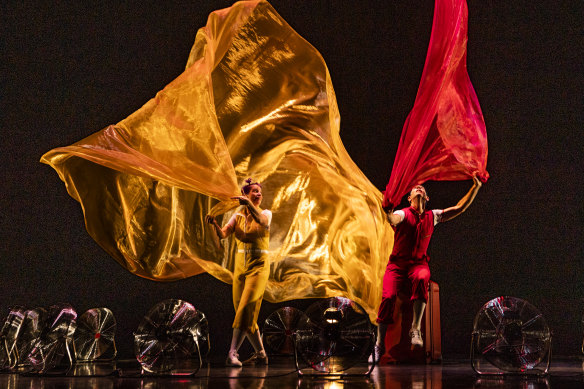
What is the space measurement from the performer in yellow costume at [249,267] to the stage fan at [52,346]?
1.23 meters

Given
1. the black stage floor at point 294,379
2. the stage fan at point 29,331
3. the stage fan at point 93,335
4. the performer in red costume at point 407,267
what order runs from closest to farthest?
the black stage floor at point 294,379 → the stage fan at point 29,331 → the performer in red costume at point 407,267 → the stage fan at point 93,335

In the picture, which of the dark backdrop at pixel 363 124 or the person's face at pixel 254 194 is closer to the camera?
the person's face at pixel 254 194

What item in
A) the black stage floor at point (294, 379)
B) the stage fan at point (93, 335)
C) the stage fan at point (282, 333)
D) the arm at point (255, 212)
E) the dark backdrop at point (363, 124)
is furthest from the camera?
the dark backdrop at point (363, 124)

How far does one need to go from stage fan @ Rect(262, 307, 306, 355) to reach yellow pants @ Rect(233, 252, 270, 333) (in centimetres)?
102

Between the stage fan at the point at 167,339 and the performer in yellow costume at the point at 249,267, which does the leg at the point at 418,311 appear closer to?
the performer in yellow costume at the point at 249,267

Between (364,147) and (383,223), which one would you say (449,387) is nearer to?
(383,223)

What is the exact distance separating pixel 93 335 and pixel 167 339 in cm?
184

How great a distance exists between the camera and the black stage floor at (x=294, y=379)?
153 inches

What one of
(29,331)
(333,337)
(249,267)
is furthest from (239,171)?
(29,331)

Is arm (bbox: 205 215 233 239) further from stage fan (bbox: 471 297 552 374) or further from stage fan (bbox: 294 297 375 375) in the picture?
stage fan (bbox: 471 297 552 374)

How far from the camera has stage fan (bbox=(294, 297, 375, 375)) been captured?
13.9ft

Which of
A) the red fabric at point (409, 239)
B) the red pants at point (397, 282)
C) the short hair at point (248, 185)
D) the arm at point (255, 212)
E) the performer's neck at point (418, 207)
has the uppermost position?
the short hair at point (248, 185)

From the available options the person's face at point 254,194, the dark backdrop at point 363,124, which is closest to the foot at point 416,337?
the person's face at point 254,194

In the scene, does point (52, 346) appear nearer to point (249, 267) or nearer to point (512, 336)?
point (249, 267)
